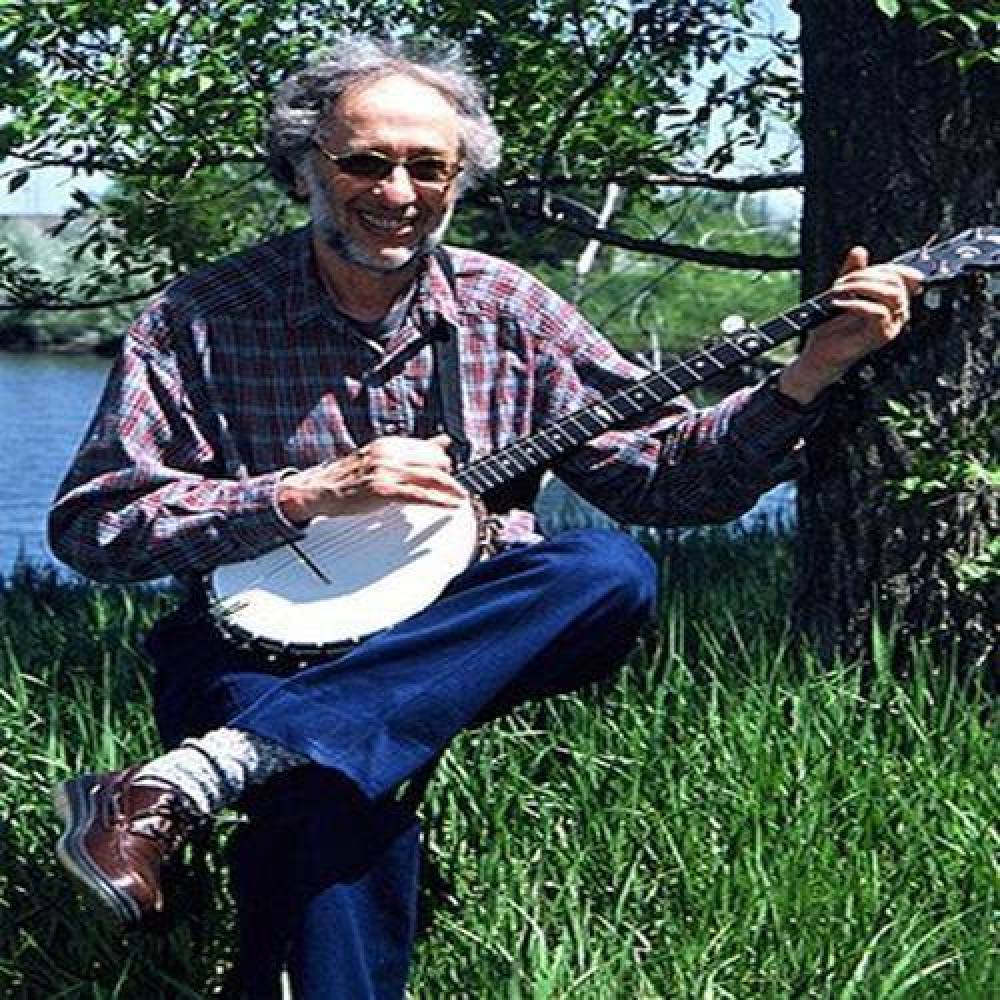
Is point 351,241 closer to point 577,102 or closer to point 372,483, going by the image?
point 372,483

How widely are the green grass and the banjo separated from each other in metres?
0.40

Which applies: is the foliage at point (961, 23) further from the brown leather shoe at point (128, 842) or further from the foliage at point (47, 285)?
the foliage at point (47, 285)

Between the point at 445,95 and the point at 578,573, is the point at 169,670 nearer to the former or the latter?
the point at 578,573

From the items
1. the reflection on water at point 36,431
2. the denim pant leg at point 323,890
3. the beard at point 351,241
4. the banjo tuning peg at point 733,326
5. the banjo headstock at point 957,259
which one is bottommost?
the reflection on water at point 36,431

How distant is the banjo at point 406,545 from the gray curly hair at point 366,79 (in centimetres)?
43

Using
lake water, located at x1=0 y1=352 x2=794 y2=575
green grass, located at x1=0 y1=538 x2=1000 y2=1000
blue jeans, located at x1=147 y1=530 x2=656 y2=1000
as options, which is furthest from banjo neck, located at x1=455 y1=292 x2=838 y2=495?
lake water, located at x1=0 y1=352 x2=794 y2=575

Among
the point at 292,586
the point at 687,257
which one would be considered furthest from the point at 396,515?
the point at 687,257

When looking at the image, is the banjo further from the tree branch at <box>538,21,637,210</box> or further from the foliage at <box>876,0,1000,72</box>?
the tree branch at <box>538,21,637,210</box>

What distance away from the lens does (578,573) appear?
3465 millimetres

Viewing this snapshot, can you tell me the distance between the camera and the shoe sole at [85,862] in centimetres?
334

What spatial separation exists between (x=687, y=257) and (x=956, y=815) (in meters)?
2.26

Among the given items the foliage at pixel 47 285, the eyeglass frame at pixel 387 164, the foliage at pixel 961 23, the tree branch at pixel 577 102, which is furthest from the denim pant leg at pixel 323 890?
the foliage at pixel 47 285

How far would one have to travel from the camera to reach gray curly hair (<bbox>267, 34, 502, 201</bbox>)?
3.91m

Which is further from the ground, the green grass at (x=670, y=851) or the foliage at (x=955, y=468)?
the foliage at (x=955, y=468)
